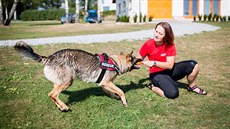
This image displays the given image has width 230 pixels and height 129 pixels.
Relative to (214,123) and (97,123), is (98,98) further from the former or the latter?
(214,123)

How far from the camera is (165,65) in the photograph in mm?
5812

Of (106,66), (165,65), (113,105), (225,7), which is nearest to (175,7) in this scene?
(225,7)

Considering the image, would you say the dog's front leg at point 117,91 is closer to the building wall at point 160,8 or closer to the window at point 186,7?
the building wall at point 160,8

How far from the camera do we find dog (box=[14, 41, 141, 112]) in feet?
16.1

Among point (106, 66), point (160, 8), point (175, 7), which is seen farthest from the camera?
point (160, 8)

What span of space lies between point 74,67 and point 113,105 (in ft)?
3.54

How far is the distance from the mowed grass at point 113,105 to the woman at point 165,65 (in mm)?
200

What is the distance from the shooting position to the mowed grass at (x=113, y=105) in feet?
14.5

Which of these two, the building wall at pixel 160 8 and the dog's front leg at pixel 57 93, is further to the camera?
the building wall at pixel 160 8

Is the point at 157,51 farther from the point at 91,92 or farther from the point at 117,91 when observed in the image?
the point at 91,92

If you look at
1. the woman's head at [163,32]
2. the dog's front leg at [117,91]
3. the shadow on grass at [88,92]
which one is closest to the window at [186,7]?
the shadow on grass at [88,92]

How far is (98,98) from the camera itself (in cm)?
569

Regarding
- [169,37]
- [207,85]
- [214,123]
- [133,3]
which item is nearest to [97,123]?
[214,123]

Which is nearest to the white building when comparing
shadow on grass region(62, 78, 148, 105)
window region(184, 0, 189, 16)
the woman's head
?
window region(184, 0, 189, 16)
